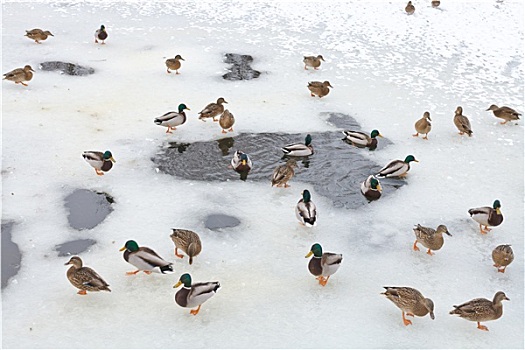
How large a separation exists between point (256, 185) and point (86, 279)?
3.23 m

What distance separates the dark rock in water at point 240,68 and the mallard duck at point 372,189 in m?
5.00

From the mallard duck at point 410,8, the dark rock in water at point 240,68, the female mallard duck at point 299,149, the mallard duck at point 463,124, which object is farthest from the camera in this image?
the mallard duck at point 410,8

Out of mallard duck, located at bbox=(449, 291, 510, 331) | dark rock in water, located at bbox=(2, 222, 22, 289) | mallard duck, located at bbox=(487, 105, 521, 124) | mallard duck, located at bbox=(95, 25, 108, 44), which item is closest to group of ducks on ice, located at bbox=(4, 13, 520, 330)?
mallard duck, located at bbox=(449, 291, 510, 331)

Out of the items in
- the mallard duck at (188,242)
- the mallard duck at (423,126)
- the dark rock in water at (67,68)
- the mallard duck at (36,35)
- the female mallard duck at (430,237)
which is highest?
the female mallard duck at (430,237)

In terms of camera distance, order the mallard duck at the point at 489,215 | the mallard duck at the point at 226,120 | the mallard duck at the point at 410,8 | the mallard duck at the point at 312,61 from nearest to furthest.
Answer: the mallard duck at the point at 489,215 < the mallard duck at the point at 226,120 < the mallard duck at the point at 312,61 < the mallard duck at the point at 410,8

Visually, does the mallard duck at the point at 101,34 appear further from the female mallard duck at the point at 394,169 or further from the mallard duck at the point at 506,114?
the mallard duck at the point at 506,114

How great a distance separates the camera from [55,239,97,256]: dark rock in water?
22.5 ft

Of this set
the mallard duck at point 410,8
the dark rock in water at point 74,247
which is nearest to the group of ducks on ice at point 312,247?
the dark rock in water at point 74,247

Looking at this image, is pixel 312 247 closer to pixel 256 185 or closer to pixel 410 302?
pixel 410 302

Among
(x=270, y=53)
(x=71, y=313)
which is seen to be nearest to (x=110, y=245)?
(x=71, y=313)

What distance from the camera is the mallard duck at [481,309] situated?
19.3 feet

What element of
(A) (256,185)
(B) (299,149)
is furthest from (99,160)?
(B) (299,149)

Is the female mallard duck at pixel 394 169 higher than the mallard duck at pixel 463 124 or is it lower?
lower

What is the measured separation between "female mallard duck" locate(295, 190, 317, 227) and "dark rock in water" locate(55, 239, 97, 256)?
260 centimetres
